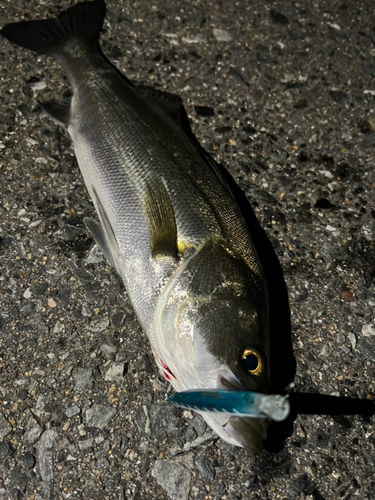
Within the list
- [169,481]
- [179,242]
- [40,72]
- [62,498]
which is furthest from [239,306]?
[40,72]

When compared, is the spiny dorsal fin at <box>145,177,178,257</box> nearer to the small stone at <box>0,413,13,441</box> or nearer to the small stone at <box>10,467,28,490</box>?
the small stone at <box>0,413,13,441</box>

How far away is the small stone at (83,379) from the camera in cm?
270

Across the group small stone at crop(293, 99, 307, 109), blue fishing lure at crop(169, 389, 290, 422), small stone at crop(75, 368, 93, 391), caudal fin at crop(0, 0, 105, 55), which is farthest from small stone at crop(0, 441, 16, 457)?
small stone at crop(293, 99, 307, 109)

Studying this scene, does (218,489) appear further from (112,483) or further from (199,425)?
(112,483)

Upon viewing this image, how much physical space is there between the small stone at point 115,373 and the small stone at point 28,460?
56 cm

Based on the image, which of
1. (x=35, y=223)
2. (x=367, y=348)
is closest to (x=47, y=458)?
(x=35, y=223)

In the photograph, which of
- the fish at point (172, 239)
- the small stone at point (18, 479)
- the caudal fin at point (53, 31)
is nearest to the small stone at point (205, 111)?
the fish at point (172, 239)

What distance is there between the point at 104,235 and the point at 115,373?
86cm

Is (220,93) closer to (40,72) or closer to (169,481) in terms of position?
(40,72)

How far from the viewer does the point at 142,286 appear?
2582 mm

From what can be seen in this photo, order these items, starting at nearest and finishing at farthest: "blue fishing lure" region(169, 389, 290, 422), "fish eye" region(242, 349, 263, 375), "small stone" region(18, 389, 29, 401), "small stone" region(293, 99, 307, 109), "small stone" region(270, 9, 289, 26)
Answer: "blue fishing lure" region(169, 389, 290, 422) < "fish eye" region(242, 349, 263, 375) < "small stone" region(18, 389, 29, 401) < "small stone" region(293, 99, 307, 109) < "small stone" region(270, 9, 289, 26)

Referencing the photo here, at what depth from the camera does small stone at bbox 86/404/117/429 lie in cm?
261

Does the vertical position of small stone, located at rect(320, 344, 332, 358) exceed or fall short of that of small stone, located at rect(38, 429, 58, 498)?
it exceeds it

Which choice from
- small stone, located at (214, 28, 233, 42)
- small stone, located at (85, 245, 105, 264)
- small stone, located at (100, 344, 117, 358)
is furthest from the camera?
small stone, located at (214, 28, 233, 42)
